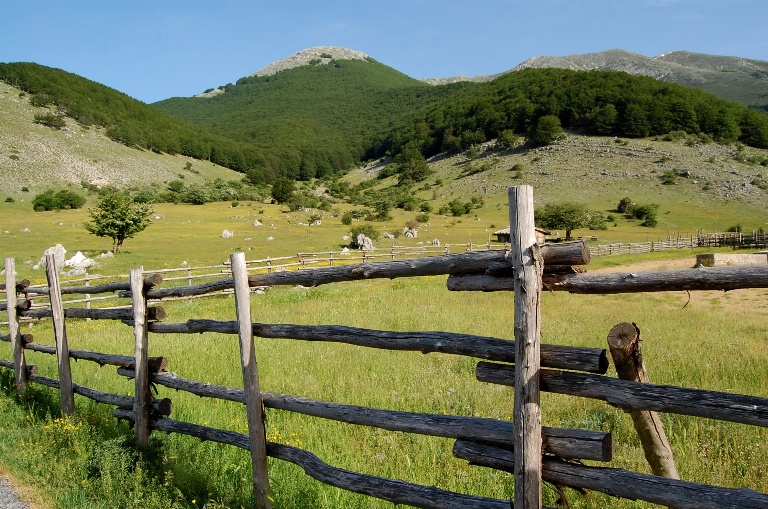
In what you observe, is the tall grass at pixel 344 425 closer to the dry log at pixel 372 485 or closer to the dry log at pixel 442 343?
the dry log at pixel 372 485

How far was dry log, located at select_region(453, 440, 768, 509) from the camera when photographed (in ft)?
7.91

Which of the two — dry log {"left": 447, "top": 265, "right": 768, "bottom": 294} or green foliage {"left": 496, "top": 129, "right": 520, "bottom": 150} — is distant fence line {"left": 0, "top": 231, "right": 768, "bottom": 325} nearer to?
dry log {"left": 447, "top": 265, "right": 768, "bottom": 294}

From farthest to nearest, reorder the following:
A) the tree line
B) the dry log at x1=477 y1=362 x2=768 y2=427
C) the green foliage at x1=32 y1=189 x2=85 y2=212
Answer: the tree line, the green foliage at x1=32 y1=189 x2=85 y2=212, the dry log at x1=477 y1=362 x2=768 y2=427

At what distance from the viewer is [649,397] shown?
8.63 feet

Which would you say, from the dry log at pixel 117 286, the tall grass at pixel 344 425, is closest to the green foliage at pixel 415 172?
the tall grass at pixel 344 425

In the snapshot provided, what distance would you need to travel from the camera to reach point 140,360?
17.8ft

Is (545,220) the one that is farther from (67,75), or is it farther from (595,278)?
(67,75)

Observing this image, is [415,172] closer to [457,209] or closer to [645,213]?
[457,209]

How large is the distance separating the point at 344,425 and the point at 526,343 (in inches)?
144

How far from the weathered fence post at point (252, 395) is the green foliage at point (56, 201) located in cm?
7700

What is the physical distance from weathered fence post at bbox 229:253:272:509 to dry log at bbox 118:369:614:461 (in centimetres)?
14

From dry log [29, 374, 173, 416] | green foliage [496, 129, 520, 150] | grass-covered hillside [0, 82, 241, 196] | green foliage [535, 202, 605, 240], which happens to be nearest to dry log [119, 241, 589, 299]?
dry log [29, 374, 173, 416]

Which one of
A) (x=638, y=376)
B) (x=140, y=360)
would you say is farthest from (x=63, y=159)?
(x=638, y=376)

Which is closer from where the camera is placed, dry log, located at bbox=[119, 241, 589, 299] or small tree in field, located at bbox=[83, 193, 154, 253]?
dry log, located at bbox=[119, 241, 589, 299]
